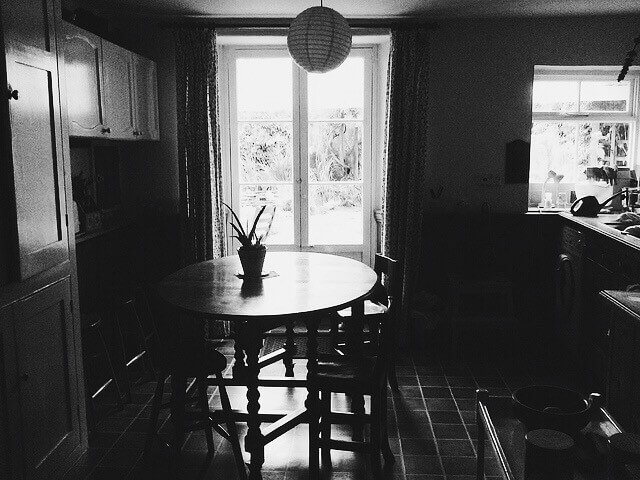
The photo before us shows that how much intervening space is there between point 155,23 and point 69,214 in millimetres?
2492

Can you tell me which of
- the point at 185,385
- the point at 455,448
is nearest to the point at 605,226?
the point at 455,448

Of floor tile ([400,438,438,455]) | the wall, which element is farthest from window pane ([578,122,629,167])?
floor tile ([400,438,438,455])

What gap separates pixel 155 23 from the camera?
4824 millimetres

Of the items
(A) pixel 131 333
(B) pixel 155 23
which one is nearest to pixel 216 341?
(A) pixel 131 333

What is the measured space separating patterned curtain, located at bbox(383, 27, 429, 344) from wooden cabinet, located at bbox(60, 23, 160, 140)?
1.88 m

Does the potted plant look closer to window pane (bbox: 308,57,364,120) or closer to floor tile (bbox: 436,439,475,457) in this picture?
floor tile (bbox: 436,439,475,457)

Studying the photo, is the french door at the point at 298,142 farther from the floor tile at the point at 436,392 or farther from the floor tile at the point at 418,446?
the floor tile at the point at 418,446

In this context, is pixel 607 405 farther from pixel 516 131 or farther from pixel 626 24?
pixel 626 24

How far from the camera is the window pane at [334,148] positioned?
5203 mm

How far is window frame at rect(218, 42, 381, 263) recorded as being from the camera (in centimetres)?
510

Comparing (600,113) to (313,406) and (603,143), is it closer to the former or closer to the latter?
(603,143)

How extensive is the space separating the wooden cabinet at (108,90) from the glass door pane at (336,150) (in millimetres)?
1336

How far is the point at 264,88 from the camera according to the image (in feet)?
16.9

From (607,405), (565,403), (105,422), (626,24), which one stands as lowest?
(105,422)
